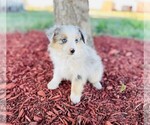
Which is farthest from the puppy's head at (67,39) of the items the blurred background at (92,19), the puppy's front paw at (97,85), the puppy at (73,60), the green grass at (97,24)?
the green grass at (97,24)

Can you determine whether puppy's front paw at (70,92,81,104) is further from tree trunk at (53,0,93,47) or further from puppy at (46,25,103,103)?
tree trunk at (53,0,93,47)

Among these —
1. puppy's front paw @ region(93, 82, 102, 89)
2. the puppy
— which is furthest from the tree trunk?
puppy's front paw @ region(93, 82, 102, 89)

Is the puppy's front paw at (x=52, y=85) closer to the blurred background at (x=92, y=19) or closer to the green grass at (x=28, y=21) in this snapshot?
the blurred background at (x=92, y=19)

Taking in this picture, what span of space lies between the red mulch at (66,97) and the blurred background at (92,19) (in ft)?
4.30

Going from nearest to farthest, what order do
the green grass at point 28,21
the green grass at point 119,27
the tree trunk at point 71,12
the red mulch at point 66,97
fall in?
1. the red mulch at point 66,97
2. the tree trunk at point 71,12
3. the green grass at point 119,27
4. the green grass at point 28,21

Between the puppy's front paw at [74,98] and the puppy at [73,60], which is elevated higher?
the puppy at [73,60]

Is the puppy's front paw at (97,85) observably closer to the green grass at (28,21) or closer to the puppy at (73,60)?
the puppy at (73,60)

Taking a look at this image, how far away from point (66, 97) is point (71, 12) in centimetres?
92

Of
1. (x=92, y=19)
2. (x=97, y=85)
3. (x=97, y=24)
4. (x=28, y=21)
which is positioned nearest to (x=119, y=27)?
(x=97, y=24)

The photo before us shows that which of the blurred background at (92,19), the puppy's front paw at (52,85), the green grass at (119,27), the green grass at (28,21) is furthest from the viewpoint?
the green grass at (28,21)

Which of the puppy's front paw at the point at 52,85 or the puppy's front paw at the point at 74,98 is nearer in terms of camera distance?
the puppy's front paw at the point at 74,98

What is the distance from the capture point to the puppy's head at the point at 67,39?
119 inches

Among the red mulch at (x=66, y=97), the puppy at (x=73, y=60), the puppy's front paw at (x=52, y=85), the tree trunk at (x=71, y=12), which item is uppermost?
the tree trunk at (x=71, y=12)

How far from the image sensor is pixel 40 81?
3.43 meters
